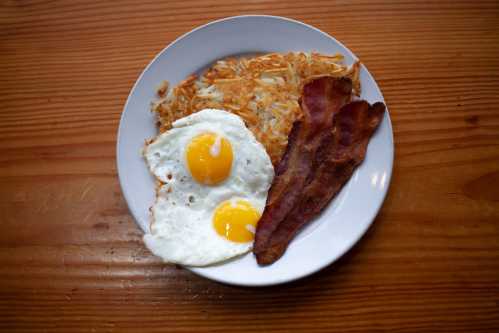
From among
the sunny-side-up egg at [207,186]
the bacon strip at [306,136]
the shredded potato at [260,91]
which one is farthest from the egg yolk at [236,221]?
the shredded potato at [260,91]

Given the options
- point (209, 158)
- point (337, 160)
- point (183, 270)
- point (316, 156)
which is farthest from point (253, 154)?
point (183, 270)

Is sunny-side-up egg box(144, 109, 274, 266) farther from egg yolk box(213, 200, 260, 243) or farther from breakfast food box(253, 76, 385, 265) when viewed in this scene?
breakfast food box(253, 76, 385, 265)

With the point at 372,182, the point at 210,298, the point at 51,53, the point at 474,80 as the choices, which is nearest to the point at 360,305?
the point at 372,182

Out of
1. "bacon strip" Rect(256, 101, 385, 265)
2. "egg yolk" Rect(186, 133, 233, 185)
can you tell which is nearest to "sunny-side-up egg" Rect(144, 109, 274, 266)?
"egg yolk" Rect(186, 133, 233, 185)

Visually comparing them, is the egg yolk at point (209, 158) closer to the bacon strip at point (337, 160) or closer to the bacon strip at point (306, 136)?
the bacon strip at point (306, 136)

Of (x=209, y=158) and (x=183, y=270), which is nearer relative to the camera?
(x=209, y=158)

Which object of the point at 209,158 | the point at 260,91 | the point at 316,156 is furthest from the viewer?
the point at 260,91

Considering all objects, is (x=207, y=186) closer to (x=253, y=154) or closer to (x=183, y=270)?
(x=253, y=154)

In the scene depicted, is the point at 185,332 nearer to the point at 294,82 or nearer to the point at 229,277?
the point at 229,277
